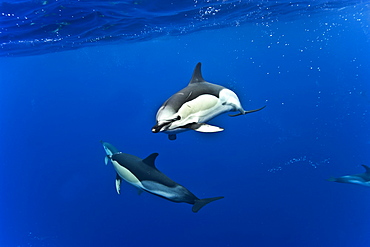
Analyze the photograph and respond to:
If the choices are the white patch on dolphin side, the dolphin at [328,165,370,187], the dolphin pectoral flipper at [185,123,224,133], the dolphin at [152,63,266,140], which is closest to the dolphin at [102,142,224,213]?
the white patch on dolphin side

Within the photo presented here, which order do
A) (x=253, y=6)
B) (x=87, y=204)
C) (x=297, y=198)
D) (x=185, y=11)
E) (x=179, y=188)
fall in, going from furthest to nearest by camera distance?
(x=253, y=6) < (x=185, y=11) < (x=87, y=204) < (x=297, y=198) < (x=179, y=188)

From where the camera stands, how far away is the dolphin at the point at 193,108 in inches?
122

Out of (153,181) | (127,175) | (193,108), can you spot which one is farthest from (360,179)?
(193,108)

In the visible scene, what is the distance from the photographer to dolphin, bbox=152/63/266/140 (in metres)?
3.09

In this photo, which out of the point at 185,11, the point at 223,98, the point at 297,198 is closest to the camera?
the point at 223,98

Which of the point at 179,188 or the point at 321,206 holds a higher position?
the point at 179,188

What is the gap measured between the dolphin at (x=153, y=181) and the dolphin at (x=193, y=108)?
148cm

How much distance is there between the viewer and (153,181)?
5191mm

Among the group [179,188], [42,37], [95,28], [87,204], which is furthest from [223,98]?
[42,37]

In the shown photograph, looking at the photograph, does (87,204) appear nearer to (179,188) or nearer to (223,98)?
(179,188)

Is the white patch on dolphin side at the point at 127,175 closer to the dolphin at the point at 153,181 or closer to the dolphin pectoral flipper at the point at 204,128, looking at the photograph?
the dolphin at the point at 153,181

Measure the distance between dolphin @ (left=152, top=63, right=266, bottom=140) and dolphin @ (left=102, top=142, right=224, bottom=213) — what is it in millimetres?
1476

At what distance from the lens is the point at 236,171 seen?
14.6 metres

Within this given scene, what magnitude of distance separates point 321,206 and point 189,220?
18.0ft
